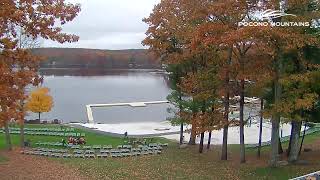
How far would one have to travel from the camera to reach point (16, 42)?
12.5 metres

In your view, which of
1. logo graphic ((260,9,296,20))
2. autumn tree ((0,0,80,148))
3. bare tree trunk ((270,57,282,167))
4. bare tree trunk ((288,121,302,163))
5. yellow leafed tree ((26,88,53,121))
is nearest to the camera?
autumn tree ((0,0,80,148))

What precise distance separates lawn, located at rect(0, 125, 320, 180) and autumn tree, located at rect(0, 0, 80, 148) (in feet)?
27.7

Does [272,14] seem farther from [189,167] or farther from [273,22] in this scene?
[189,167]

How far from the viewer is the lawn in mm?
19859

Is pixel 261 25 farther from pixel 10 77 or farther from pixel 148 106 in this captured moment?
pixel 148 106

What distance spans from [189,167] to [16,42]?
1222 centimetres

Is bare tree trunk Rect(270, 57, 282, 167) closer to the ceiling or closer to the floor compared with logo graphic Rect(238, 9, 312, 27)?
closer to the floor

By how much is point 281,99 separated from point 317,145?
11625 millimetres

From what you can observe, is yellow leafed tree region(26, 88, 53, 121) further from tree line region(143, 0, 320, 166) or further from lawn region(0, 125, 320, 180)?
tree line region(143, 0, 320, 166)

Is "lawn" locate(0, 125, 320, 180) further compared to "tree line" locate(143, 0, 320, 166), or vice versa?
"lawn" locate(0, 125, 320, 180)

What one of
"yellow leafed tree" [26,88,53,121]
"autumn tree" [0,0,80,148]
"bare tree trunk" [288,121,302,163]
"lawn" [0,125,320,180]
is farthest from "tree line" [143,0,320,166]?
"yellow leafed tree" [26,88,53,121]

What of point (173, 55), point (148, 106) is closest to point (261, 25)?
point (173, 55)

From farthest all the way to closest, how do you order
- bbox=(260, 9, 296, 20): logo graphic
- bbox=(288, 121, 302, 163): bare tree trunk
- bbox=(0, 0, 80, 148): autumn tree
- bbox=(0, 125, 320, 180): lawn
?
bbox=(288, 121, 302, 163): bare tree trunk → bbox=(0, 125, 320, 180): lawn → bbox=(260, 9, 296, 20): logo graphic → bbox=(0, 0, 80, 148): autumn tree

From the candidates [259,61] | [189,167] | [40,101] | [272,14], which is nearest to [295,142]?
[259,61]
